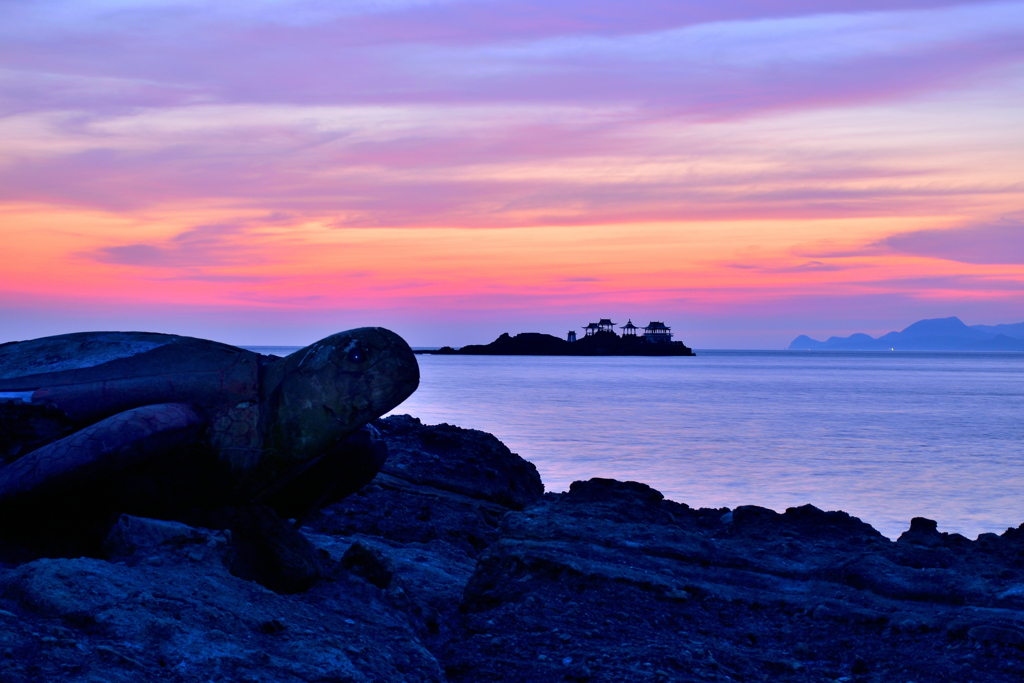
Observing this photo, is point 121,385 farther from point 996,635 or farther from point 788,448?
point 788,448

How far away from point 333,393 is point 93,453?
4.68 ft

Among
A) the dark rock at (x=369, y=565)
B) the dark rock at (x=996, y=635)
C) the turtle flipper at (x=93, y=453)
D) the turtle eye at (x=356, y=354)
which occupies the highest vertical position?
the turtle eye at (x=356, y=354)

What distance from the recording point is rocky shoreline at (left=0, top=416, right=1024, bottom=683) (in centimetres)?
397

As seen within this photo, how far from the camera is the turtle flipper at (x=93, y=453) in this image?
4.76 meters

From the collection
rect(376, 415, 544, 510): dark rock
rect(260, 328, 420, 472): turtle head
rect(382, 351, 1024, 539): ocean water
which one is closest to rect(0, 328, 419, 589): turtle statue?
rect(260, 328, 420, 472): turtle head

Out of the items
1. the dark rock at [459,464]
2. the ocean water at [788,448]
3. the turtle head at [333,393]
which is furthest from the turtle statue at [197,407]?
the ocean water at [788,448]

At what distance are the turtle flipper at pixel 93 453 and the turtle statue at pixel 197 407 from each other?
0.06ft

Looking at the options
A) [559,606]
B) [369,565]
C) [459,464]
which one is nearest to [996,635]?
[559,606]

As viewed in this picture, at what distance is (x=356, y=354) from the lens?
555 centimetres

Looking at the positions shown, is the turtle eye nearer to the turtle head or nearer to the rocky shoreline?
the turtle head

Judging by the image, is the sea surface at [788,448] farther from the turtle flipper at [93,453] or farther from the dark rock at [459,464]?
the turtle flipper at [93,453]

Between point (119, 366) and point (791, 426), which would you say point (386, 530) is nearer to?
point (119, 366)

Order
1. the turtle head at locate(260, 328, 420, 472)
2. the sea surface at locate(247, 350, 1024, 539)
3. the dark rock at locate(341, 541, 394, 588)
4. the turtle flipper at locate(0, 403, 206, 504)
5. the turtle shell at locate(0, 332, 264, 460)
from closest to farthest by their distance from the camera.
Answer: the turtle flipper at locate(0, 403, 206, 504) < the turtle shell at locate(0, 332, 264, 460) < the turtle head at locate(260, 328, 420, 472) < the dark rock at locate(341, 541, 394, 588) < the sea surface at locate(247, 350, 1024, 539)

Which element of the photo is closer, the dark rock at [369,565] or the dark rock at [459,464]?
the dark rock at [369,565]
